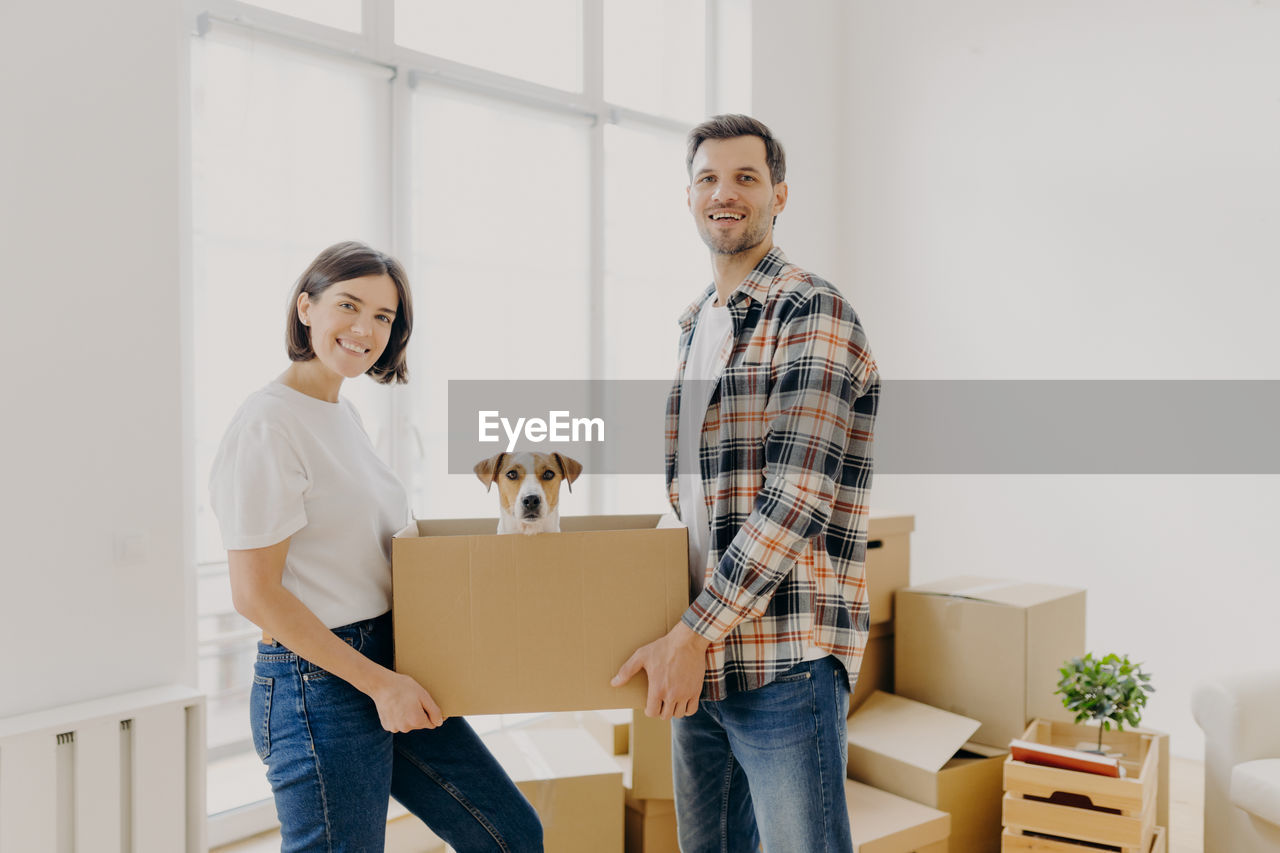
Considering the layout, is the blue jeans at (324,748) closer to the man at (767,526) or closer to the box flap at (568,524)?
the box flap at (568,524)

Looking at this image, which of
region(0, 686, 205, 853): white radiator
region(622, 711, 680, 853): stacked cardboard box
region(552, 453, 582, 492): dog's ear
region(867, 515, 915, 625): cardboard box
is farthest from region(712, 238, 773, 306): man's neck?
region(0, 686, 205, 853): white radiator

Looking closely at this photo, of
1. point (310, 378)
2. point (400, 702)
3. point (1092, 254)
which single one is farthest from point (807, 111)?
point (400, 702)

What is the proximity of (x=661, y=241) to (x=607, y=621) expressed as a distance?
267 cm

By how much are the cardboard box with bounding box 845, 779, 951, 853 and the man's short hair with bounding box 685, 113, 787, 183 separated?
1.39 metres

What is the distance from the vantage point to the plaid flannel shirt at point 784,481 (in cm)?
121

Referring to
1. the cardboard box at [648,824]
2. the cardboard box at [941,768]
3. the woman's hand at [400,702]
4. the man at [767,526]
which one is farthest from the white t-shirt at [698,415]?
the cardboard box at [941,768]

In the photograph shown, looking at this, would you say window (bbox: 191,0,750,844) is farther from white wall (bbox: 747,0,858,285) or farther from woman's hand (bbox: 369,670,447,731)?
woman's hand (bbox: 369,670,447,731)

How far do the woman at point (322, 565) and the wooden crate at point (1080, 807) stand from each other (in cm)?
156

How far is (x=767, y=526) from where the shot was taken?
47.2 inches

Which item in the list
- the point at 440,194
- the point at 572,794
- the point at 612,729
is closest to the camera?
the point at 572,794

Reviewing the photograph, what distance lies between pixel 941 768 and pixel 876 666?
0.44m

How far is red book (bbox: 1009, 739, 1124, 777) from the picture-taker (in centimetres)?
206

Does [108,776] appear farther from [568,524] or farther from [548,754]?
[568,524]

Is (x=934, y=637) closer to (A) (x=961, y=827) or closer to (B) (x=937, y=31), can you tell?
(A) (x=961, y=827)
